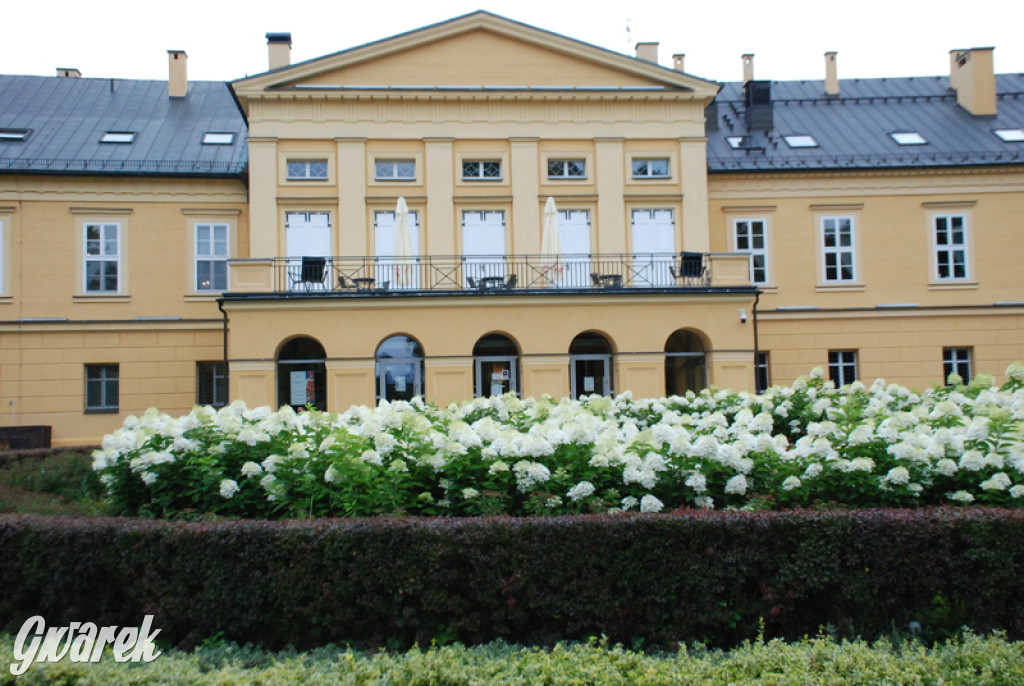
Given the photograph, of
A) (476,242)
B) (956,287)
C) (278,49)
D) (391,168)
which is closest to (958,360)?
(956,287)

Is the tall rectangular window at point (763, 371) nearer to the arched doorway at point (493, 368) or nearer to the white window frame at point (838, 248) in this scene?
the white window frame at point (838, 248)

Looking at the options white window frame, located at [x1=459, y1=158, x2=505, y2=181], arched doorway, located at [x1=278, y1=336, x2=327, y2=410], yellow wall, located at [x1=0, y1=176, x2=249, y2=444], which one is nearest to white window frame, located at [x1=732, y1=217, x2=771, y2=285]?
white window frame, located at [x1=459, y1=158, x2=505, y2=181]

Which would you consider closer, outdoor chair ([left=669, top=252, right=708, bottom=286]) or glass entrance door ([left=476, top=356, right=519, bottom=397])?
outdoor chair ([left=669, top=252, right=708, bottom=286])

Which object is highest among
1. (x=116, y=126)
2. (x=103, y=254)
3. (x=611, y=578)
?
(x=116, y=126)

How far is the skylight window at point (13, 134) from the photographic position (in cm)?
2465

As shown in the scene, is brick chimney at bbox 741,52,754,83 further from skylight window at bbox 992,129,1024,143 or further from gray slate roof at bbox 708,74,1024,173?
skylight window at bbox 992,129,1024,143

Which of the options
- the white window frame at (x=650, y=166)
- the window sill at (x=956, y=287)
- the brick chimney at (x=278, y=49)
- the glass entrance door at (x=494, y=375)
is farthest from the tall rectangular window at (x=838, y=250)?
the brick chimney at (x=278, y=49)

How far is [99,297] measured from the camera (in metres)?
23.6

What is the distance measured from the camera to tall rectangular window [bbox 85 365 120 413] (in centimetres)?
2334

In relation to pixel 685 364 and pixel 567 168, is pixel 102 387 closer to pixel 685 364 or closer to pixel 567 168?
pixel 567 168

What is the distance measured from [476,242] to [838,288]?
37.5ft

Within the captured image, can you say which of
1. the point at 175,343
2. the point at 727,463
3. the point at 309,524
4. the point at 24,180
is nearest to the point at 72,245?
the point at 24,180

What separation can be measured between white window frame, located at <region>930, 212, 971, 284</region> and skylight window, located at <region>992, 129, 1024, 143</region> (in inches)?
132

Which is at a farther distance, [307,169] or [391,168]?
[391,168]
